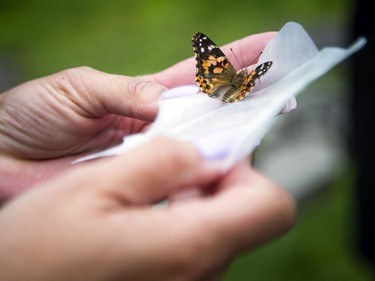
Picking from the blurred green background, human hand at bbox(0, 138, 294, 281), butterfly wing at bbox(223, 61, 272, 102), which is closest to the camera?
human hand at bbox(0, 138, 294, 281)

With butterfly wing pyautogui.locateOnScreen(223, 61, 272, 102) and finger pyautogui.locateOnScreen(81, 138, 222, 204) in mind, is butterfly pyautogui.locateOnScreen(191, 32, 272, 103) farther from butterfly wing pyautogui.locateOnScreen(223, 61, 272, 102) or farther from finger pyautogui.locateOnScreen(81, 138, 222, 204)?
finger pyautogui.locateOnScreen(81, 138, 222, 204)

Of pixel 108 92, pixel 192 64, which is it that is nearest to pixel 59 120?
pixel 108 92

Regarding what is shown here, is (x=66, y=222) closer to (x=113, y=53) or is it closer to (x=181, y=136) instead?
(x=181, y=136)

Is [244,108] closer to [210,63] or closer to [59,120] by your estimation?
[210,63]

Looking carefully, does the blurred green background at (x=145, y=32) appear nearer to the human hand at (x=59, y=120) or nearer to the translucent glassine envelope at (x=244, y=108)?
the human hand at (x=59, y=120)

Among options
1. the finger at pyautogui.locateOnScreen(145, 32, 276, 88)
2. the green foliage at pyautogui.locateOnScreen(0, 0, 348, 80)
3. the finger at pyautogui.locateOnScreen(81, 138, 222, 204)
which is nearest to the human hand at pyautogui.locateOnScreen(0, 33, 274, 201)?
the finger at pyautogui.locateOnScreen(145, 32, 276, 88)


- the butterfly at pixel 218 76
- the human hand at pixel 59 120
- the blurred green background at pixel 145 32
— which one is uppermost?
the butterfly at pixel 218 76

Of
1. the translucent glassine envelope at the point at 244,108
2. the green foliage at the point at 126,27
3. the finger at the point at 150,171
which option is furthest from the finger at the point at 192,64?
the green foliage at the point at 126,27
